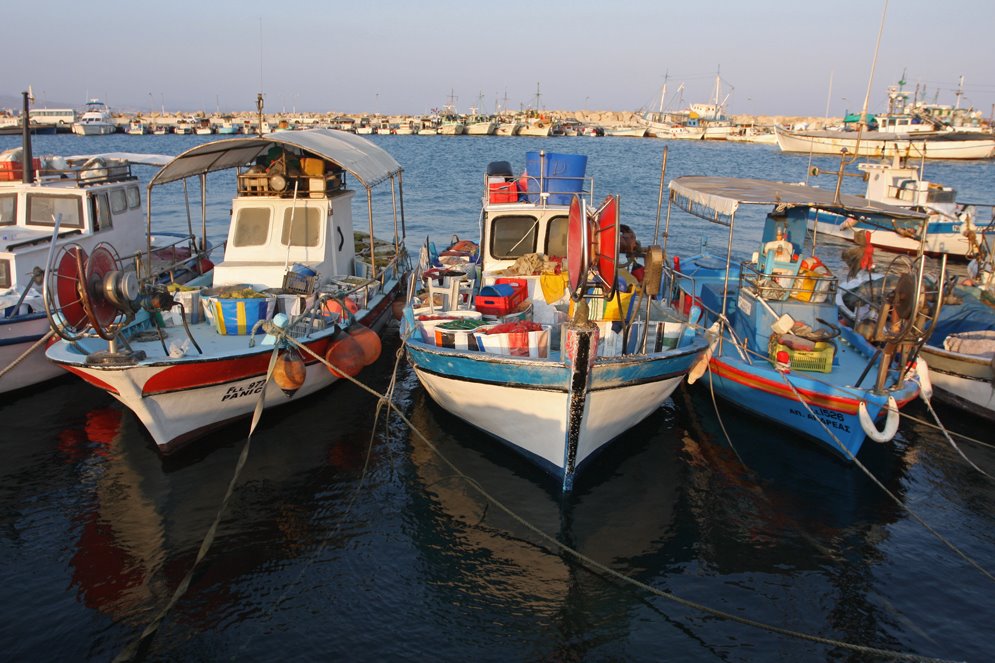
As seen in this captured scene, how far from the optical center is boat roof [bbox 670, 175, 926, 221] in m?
13.0

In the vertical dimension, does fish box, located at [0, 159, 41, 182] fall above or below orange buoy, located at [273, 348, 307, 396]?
above

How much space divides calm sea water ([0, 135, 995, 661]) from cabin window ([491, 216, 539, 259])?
3.44 m

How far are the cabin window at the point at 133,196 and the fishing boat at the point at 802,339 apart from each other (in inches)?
536

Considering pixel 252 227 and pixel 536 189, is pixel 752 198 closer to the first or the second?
pixel 536 189

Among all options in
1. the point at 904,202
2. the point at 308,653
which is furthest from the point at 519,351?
the point at 904,202

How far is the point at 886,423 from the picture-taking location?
10.8 meters

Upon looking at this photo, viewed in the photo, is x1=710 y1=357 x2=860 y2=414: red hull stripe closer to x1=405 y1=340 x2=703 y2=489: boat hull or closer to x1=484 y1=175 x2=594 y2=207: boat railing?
x1=405 y1=340 x2=703 y2=489: boat hull

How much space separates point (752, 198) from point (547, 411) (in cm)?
644

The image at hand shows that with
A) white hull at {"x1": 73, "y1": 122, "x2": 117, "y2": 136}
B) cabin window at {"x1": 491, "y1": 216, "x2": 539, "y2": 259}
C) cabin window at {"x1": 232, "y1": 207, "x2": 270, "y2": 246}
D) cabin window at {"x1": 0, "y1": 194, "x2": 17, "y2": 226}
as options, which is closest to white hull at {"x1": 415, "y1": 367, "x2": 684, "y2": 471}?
cabin window at {"x1": 491, "y1": 216, "x2": 539, "y2": 259}

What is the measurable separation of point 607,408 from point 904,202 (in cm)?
2685

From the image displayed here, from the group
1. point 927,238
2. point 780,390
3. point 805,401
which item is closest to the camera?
point 805,401

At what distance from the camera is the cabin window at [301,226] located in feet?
48.9

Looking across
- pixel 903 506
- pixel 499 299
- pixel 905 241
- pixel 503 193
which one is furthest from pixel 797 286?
pixel 905 241

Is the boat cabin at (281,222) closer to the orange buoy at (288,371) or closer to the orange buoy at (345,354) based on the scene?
the orange buoy at (345,354)
